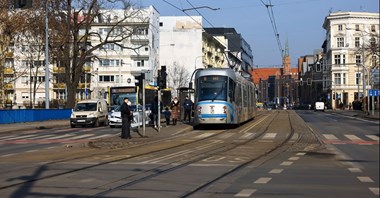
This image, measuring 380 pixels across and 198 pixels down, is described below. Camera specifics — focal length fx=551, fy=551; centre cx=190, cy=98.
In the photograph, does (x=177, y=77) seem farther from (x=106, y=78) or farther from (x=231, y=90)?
(x=231, y=90)

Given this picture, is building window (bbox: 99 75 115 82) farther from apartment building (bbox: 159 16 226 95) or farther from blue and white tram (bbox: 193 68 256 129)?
blue and white tram (bbox: 193 68 256 129)

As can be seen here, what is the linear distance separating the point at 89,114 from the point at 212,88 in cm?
1181

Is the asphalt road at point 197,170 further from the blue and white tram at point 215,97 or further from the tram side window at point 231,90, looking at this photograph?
the tram side window at point 231,90

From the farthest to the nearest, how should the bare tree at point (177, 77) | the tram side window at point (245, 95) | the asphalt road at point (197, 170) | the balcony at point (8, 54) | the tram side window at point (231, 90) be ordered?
the bare tree at point (177, 77), the balcony at point (8, 54), the tram side window at point (245, 95), the tram side window at point (231, 90), the asphalt road at point (197, 170)

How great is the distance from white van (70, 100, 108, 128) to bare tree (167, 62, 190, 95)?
61.6 metres

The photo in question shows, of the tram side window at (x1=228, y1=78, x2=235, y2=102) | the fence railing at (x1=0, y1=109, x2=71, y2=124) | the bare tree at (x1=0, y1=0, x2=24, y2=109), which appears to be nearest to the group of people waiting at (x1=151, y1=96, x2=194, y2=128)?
the tram side window at (x1=228, y1=78, x2=235, y2=102)

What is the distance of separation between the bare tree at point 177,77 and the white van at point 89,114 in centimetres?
6157

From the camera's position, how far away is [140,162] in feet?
48.4

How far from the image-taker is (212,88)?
29797mm

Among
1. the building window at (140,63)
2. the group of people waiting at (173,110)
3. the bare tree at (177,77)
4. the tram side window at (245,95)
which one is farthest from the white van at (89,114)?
the building window at (140,63)

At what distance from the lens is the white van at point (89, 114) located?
3809 cm

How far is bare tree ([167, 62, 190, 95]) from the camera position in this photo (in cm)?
10325

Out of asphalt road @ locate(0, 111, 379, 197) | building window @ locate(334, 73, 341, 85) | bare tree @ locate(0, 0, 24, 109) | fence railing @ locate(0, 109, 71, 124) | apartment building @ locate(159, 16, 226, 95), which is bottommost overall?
asphalt road @ locate(0, 111, 379, 197)

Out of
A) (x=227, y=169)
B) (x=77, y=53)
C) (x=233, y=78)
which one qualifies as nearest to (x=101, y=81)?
(x=77, y=53)
